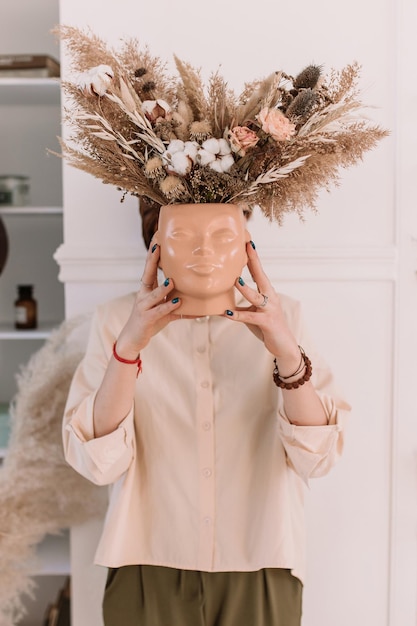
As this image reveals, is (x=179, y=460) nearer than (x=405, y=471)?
Yes

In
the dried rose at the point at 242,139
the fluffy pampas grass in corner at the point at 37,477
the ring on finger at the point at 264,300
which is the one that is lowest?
the fluffy pampas grass in corner at the point at 37,477

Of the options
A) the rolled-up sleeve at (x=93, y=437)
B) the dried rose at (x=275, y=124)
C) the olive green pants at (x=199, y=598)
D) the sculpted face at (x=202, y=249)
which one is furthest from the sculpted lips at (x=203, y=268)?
the olive green pants at (x=199, y=598)

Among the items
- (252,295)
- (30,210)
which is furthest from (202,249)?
(30,210)

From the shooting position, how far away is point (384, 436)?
1.85 meters

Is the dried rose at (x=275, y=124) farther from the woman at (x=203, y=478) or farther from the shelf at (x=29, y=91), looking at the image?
the shelf at (x=29, y=91)

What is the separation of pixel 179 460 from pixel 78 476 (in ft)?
1.49

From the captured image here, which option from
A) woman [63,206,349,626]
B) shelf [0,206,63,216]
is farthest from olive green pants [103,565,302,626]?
shelf [0,206,63,216]

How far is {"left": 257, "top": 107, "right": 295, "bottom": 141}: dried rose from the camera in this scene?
109 centimetres

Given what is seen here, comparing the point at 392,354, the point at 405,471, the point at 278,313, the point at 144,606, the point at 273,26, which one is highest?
the point at 273,26

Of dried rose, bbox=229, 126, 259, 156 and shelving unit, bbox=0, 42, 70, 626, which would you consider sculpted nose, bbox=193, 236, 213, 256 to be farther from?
shelving unit, bbox=0, 42, 70, 626

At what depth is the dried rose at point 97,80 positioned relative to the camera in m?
1.13

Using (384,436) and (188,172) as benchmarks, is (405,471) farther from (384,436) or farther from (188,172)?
(188,172)

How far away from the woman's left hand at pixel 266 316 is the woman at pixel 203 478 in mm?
155

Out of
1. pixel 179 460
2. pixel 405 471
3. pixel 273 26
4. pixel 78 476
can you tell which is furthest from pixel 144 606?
→ pixel 273 26
